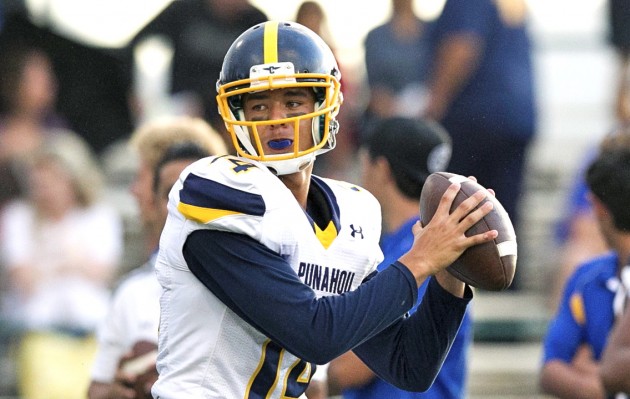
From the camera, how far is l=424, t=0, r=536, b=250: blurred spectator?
7926mm

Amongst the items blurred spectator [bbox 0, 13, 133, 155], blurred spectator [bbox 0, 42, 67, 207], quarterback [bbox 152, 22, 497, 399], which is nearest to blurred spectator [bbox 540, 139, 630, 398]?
quarterback [bbox 152, 22, 497, 399]

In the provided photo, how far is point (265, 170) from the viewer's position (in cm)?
373

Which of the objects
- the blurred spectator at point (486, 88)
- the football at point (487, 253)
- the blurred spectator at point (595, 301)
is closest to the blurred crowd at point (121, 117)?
the blurred spectator at point (486, 88)

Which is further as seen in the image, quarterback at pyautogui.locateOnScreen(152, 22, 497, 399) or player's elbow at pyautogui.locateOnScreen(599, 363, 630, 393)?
player's elbow at pyautogui.locateOnScreen(599, 363, 630, 393)

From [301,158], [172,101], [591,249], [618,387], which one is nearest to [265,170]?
[301,158]

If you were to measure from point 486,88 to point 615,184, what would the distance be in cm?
281

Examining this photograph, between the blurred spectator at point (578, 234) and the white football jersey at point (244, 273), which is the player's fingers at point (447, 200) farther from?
the blurred spectator at point (578, 234)

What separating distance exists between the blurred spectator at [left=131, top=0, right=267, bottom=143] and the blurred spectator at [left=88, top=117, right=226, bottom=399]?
7.29 ft

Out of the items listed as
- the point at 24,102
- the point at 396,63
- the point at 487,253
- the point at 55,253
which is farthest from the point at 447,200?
the point at 24,102

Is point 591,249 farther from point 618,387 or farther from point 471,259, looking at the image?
point 471,259

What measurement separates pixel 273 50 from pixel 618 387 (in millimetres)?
1497

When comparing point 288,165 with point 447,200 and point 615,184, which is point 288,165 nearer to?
point 447,200

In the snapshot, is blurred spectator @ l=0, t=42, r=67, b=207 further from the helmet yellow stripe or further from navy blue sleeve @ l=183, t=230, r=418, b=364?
navy blue sleeve @ l=183, t=230, r=418, b=364

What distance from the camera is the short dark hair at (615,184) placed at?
5184 millimetres
